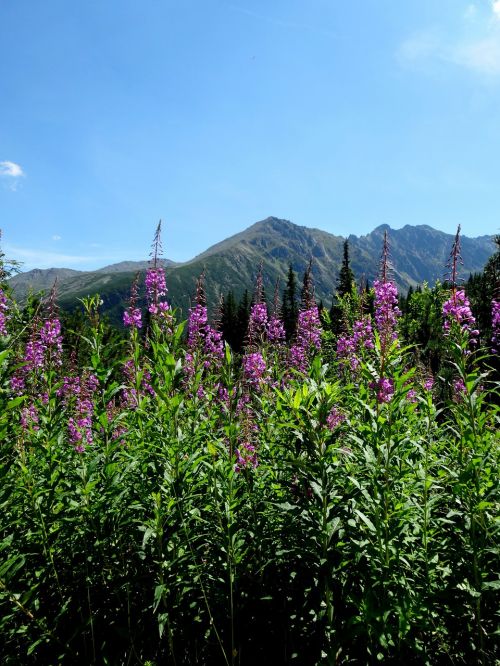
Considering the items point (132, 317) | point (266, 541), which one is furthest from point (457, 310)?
point (132, 317)

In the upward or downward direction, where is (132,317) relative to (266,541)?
upward

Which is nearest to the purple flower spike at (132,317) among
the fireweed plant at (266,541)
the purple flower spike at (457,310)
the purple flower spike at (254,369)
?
the purple flower spike at (254,369)

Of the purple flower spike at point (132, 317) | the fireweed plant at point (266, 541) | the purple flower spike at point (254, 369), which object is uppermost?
the purple flower spike at point (132, 317)

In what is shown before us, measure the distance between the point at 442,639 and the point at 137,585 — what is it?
289 centimetres

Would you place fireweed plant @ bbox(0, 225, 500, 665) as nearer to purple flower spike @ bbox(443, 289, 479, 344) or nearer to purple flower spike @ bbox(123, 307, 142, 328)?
purple flower spike @ bbox(443, 289, 479, 344)

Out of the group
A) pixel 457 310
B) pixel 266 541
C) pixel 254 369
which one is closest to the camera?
pixel 266 541

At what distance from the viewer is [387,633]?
335 cm

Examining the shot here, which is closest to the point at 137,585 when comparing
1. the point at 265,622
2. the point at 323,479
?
the point at 265,622

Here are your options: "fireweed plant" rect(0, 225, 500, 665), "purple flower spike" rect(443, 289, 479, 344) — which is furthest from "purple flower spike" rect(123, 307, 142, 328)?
"purple flower spike" rect(443, 289, 479, 344)

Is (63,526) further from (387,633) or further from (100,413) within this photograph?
(387,633)

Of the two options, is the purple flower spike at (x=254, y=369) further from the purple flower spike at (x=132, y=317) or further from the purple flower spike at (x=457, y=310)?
the purple flower spike at (x=457, y=310)

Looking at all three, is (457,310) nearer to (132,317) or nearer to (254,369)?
(254,369)

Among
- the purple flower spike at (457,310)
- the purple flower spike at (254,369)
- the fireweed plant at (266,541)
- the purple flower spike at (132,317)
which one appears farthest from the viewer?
the purple flower spike at (132,317)

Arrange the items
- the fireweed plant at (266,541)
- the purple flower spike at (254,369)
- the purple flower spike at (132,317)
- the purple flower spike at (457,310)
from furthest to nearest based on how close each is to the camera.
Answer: the purple flower spike at (132,317) < the purple flower spike at (254,369) < the purple flower spike at (457,310) < the fireweed plant at (266,541)
